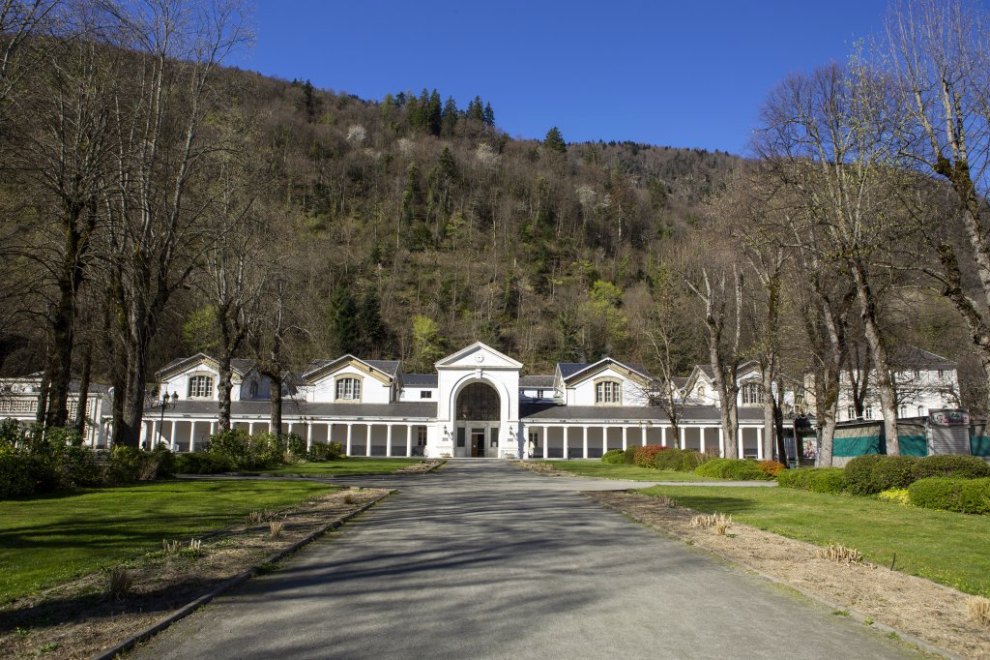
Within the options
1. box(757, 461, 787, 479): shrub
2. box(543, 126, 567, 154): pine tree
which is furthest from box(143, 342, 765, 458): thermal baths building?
box(543, 126, 567, 154): pine tree

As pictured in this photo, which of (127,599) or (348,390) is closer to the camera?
(127,599)

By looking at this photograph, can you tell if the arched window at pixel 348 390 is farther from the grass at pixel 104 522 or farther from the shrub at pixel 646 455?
the grass at pixel 104 522

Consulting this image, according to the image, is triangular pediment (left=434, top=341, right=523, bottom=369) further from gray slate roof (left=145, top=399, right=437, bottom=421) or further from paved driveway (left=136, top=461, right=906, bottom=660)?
paved driveway (left=136, top=461, right=906, bottom=660)

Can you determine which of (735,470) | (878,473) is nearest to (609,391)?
(735,470)

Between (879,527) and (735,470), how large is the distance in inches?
564

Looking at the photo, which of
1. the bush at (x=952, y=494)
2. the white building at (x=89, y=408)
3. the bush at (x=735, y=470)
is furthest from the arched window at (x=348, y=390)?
the bush at (x=952, y=494)

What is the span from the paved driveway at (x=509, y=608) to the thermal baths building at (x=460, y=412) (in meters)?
42.7

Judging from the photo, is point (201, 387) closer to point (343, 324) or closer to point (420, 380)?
point (420, 380)

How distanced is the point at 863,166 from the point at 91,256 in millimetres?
21384

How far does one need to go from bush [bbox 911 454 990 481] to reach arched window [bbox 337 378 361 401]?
145 feet

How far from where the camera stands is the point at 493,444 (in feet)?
181

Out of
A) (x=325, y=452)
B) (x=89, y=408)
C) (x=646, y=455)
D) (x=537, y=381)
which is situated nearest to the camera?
(x=646, y=455)

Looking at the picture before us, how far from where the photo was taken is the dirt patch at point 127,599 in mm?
5117

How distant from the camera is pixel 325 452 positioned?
4197 centimetres
